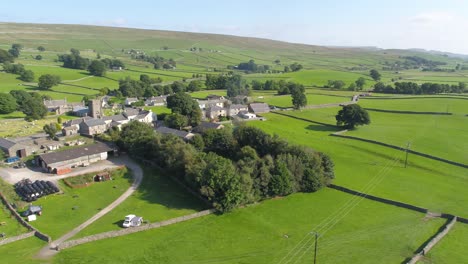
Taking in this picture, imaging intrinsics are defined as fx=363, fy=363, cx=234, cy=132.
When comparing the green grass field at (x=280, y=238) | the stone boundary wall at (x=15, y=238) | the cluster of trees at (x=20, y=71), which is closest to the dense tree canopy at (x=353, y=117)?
the green grass field at (x=280, y=238)

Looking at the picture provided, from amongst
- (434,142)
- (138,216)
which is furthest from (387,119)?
(138,216)

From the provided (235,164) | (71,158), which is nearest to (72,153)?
(71,158)

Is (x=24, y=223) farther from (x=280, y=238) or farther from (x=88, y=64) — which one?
(x=88, y=64)

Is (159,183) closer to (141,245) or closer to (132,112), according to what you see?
(141,245)

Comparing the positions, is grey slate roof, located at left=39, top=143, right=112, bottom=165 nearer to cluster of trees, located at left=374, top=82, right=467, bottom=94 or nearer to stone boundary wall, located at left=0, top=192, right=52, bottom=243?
stone boundary wall, located at left=0, top=192, right=52, bottom=243

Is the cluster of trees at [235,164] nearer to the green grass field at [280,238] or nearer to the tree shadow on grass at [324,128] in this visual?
the green grass field at [280,238]
